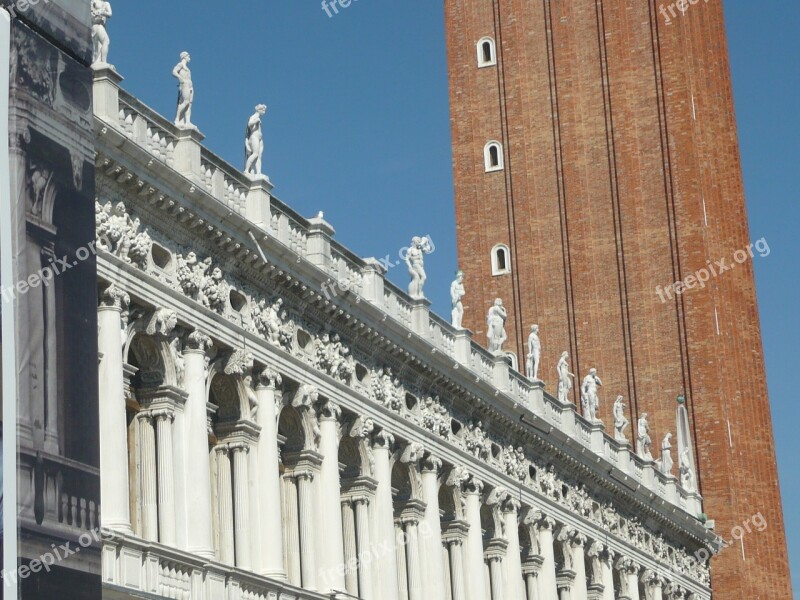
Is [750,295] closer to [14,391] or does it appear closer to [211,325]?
[211,325]

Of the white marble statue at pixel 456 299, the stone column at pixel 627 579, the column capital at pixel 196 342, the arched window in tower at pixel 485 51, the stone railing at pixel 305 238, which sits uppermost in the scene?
the arched window in tower at pixel 485 51

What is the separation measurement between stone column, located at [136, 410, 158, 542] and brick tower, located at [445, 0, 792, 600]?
3970 cm

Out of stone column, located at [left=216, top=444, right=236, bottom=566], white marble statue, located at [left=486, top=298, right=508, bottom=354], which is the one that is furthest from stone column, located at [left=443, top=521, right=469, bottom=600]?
stone column, located at [left=216, top=444, right=236, bottom=566]

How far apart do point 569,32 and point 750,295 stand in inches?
505

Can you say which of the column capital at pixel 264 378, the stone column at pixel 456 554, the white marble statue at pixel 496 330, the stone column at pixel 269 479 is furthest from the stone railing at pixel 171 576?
the white marble statue at pixel 496 330

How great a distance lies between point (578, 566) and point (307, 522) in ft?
53.5

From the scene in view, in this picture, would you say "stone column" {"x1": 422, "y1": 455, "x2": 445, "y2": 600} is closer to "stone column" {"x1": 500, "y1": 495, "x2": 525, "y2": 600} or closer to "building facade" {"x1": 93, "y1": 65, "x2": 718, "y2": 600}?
"building facade" {"x1": 93, "y1": 65, "x2": 718, "y2": 600}

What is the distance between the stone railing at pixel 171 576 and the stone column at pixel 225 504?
3.27ft

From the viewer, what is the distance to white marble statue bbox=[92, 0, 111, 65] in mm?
31188

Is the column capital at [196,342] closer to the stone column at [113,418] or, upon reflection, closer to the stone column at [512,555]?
the stone column at [113,418]

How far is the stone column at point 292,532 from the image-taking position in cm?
3647

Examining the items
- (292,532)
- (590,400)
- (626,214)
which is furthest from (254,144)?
(626,214)

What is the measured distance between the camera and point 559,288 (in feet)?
238

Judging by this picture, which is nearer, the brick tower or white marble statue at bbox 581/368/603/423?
white marble statue at bbox 581/368/603/423
